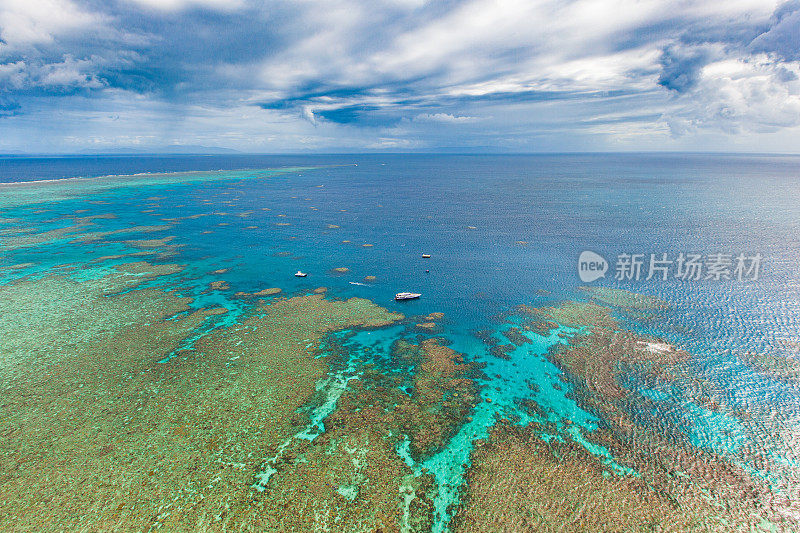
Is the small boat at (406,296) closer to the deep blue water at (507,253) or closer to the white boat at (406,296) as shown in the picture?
the white boat at (406,296)

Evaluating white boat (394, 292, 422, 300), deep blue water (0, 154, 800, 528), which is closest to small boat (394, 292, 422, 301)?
white boat (394, 292, 422, 300)

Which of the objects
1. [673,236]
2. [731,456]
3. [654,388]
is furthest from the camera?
[673,236]

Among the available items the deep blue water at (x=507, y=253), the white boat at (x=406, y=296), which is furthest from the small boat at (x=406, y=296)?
the deep blue water at (x=507, y=253)

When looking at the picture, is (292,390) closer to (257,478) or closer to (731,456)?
(257,478)

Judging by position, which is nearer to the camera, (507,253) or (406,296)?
(406,296)

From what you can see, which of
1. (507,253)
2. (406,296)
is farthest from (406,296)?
(507,253)

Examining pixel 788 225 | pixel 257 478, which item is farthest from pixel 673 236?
pixel 257 478

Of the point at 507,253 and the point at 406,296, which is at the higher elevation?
the point at 507,253

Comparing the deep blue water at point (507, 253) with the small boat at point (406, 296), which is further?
the small boat at point (406, 296)

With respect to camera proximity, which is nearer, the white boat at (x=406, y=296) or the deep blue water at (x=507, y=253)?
the deep blue water at (x=507, y=253)

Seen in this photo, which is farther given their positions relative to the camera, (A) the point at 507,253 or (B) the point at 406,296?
(A) the point at 507,253

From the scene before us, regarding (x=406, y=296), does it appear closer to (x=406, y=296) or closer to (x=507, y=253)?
(x=406, y=296)
